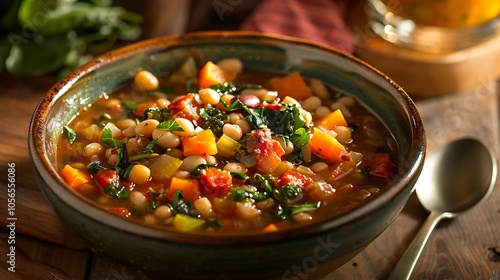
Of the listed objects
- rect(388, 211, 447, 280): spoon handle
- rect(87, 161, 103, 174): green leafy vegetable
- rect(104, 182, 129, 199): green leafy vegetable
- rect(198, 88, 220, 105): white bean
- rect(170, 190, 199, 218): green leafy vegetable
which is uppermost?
rect(198, 88, 220, 105): white bean

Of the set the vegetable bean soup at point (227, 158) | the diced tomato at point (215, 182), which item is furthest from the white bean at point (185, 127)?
the diced tomato at point (215, 182)

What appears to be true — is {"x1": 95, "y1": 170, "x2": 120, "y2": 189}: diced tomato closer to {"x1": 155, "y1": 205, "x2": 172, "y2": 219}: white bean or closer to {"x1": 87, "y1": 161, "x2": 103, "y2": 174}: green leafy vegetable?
{"x1": 87, "y1": 161, "x2": 103, "y2": 174}: green leafy vegetable

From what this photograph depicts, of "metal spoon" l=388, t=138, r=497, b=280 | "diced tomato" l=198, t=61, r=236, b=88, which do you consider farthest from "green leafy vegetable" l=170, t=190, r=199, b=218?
"metal spoon" l=388, t=138, r=497, b=280

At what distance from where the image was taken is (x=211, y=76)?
3.58 m

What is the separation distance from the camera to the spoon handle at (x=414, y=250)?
118 inches

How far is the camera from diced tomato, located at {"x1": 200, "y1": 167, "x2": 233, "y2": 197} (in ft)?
9.16

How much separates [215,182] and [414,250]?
1.00m

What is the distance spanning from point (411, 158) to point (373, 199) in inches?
13.8

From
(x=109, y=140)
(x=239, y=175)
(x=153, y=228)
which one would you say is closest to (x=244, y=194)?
(x=239, y=175)

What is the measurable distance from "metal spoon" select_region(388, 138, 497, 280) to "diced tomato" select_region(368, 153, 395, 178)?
460 millimetres

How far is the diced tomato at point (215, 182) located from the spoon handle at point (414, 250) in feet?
2.71

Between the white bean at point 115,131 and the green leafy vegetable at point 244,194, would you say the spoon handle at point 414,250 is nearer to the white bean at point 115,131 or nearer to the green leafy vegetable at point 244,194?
the green leafy vegetable at point 244,194

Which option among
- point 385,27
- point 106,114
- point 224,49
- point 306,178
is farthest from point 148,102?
point 385,27

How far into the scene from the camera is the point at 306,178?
9.52ft
